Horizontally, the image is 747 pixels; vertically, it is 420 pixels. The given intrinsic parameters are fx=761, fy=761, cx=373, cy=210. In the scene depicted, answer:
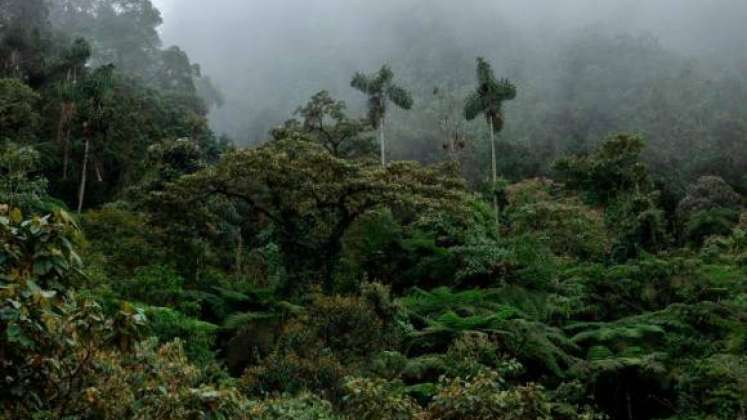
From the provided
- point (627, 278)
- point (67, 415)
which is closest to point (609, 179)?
point (627, 278)

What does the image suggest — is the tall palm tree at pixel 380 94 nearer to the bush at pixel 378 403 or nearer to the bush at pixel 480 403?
the bush at pixel 378 403

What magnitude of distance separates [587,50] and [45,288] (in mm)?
72679

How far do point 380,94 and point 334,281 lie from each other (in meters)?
12.5

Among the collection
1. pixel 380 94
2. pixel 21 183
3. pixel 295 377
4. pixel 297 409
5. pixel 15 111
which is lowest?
pixel 297 409

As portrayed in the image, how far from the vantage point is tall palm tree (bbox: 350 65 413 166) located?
29438 mm

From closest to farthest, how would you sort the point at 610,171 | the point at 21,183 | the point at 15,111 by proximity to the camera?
1. the point at 21,183
2. the point at 15,111
3. the point at 610,171

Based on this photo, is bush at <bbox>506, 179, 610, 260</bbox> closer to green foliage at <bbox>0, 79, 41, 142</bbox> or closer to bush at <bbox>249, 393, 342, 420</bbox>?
bush at <bbox>249, 393, 342, 420</bbox>

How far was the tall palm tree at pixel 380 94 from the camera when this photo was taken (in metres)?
29.4

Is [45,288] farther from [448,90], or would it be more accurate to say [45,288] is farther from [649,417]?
[448,90]

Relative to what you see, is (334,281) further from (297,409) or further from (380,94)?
(380,94)

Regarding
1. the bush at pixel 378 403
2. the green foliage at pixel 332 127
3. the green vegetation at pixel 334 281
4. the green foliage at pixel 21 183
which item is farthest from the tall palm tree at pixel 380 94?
the bush at pixel 378 403

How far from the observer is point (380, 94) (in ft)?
97.9

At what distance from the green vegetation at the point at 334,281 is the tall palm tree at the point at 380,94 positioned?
0.10m

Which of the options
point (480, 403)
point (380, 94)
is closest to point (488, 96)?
point (380, 94)
